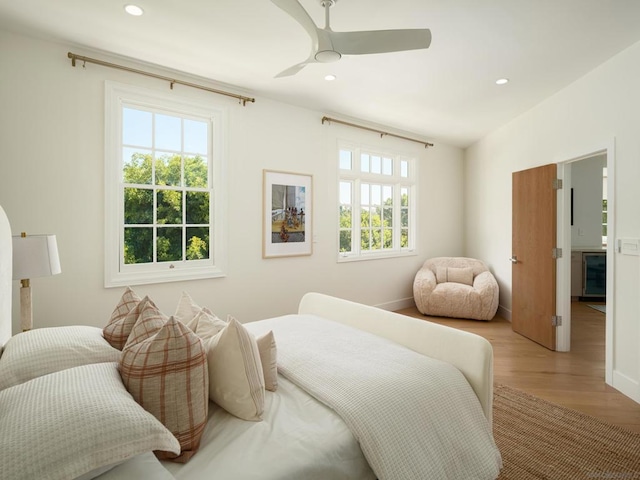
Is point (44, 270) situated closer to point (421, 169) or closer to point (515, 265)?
point (515, 265)

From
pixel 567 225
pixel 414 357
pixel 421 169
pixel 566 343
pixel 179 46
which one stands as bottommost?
pixel 566 343

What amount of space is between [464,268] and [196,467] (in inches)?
193

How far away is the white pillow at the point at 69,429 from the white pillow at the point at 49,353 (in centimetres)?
27

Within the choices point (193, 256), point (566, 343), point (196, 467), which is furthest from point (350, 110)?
point (196, 467)

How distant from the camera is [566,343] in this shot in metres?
3.60

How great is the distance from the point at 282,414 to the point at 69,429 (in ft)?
2.37

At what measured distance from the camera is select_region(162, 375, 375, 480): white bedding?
1.06 meters

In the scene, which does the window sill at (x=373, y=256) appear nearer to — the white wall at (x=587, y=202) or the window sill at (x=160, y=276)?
the window sill at (x=160, y=276)

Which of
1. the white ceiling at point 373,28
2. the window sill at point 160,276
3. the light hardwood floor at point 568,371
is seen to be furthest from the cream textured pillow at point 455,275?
the window sill at point 160,276

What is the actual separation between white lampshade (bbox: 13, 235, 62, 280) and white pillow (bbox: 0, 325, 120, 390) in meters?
0.74

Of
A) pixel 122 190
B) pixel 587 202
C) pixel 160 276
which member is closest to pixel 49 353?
pixel 160 276

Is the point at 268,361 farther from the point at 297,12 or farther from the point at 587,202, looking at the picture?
the point at 587,202

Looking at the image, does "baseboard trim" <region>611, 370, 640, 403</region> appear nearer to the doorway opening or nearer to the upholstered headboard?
the doorway opening

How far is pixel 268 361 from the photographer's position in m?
1.55
